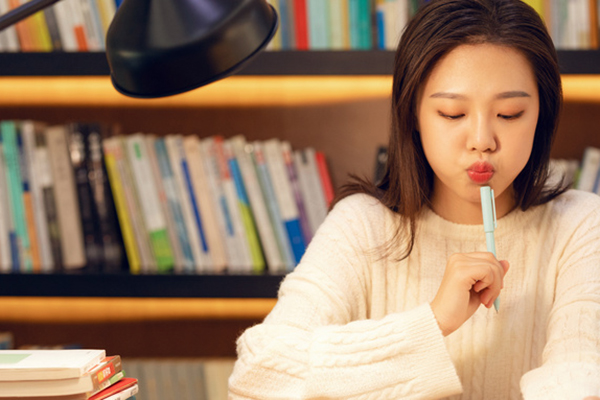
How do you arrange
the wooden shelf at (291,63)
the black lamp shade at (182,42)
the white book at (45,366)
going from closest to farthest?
the black lamp shade at (182,42) < the white book at (45,366) < the wooden shelf at (291,63)

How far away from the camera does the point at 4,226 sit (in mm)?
1605

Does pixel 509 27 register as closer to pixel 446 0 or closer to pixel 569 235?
pixel 446 0

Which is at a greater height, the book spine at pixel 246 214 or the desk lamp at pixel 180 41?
the desk lamp at pixel 180 41

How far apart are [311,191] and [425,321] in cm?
76

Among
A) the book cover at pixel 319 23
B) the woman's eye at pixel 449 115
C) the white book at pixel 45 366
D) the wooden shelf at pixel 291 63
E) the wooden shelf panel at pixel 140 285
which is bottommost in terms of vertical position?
the wooden shelf panel at pixel 140 285

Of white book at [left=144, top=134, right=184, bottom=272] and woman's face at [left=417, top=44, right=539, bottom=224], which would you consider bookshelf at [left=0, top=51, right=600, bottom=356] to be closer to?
white book at [left=144, top=134, right=184, bottom=272]

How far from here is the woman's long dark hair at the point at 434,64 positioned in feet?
2.99

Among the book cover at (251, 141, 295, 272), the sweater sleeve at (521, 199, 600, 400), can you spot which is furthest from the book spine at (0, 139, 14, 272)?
the sweater sleeve at (521, 199, 600, 400)

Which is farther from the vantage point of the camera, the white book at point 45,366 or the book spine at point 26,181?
the book spine at point 26,181

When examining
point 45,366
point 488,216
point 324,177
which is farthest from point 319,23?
point 45,366

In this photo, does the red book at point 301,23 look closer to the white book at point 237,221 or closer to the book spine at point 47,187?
the white book at point 237,221

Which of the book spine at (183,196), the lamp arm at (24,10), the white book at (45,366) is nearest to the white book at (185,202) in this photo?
the book spine at (183,196)

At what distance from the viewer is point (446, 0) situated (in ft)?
3.12

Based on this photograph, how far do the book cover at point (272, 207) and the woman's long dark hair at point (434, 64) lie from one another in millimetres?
503
